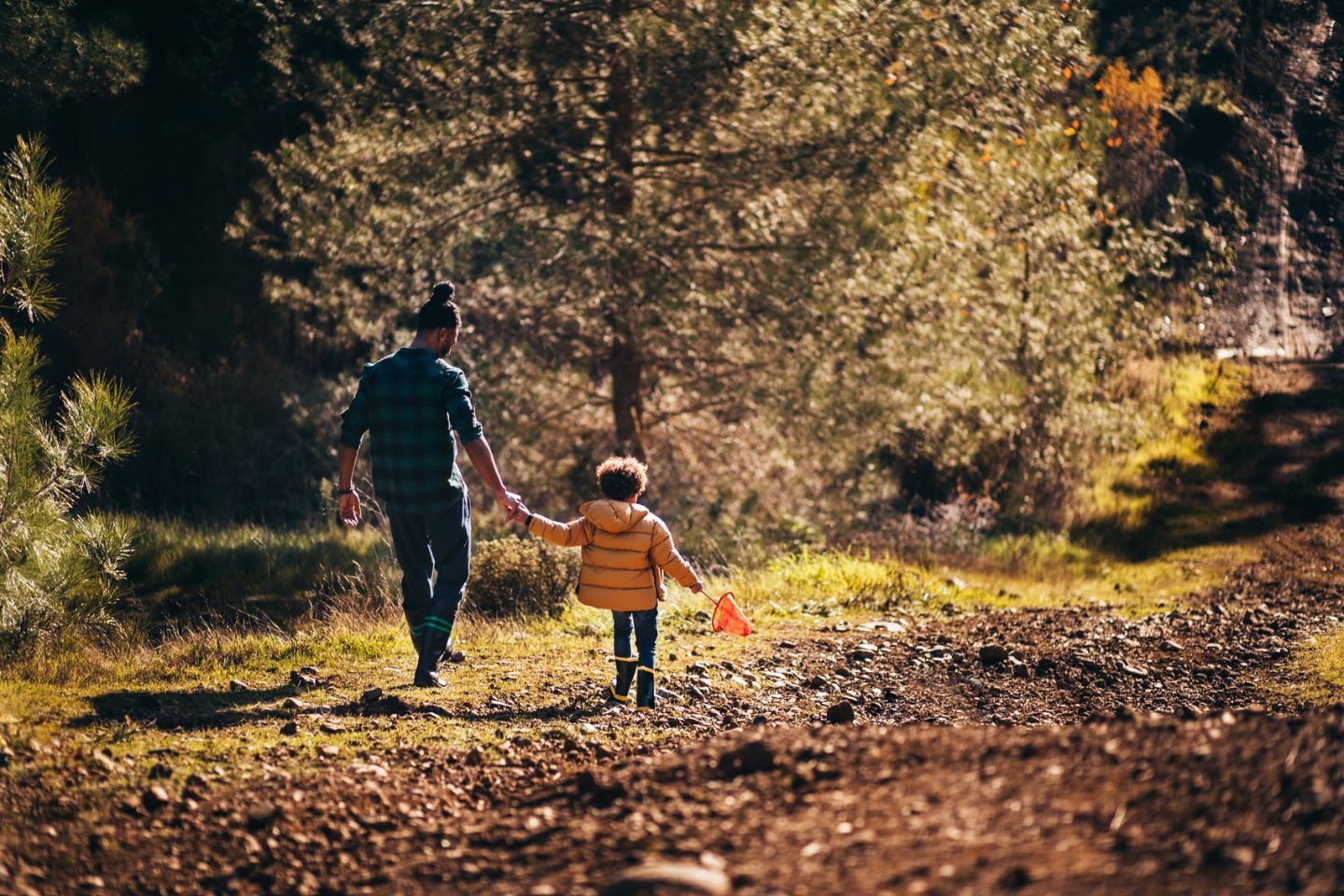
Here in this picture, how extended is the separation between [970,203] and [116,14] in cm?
1084

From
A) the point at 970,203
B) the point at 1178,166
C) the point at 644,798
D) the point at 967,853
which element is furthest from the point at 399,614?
the point at 1178,166

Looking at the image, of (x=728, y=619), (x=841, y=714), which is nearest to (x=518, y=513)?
(x=728, y=619)

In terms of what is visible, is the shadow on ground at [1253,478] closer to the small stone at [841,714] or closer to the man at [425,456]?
the small stone at [841,714]

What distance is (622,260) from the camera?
43.2 feet

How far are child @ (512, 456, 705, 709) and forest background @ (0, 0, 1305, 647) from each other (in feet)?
19.6

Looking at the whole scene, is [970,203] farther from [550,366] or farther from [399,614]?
[399,614]

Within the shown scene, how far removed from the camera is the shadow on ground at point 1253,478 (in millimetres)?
16188

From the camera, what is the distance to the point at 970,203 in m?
14.5

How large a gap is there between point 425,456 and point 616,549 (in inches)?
44.5

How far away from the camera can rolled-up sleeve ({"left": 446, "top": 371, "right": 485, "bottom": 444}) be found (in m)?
7.03

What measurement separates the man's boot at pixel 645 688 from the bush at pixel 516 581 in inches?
134

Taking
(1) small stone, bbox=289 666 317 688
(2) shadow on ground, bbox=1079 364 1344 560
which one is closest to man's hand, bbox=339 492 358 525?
(1) small stone, bbox=289 666 317 688

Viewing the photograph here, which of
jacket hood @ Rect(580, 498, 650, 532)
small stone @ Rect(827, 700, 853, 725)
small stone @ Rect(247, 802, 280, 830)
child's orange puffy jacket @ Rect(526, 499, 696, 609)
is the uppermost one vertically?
jacket hood @ Rect(580, 498, 650, 532)

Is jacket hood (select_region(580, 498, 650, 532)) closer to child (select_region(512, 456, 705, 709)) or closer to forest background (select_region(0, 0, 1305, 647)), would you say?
child (select_region(512, 456, 705, 709))
